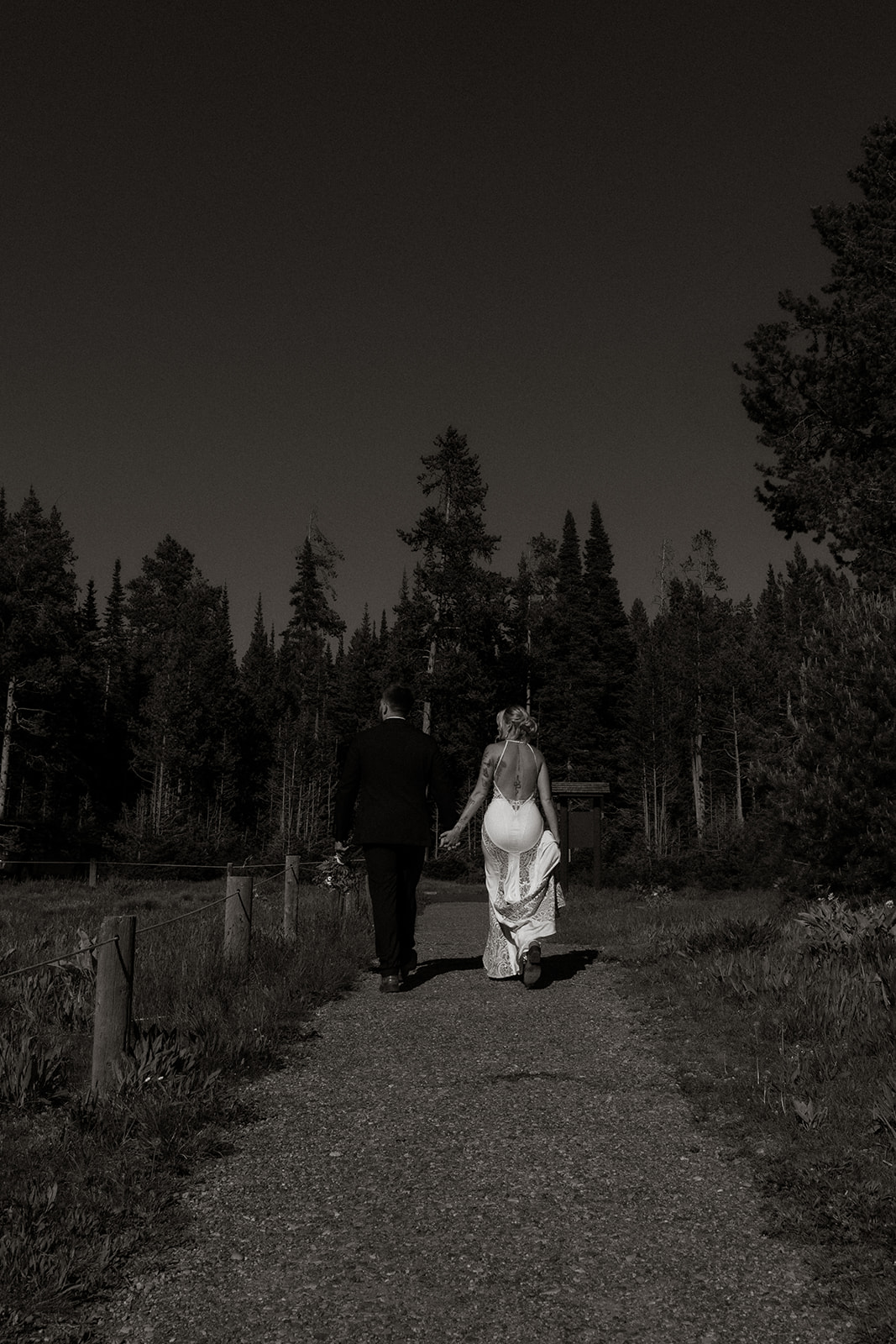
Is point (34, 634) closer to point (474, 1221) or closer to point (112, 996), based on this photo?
point (112, 996)

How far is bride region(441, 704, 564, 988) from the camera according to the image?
7.81m

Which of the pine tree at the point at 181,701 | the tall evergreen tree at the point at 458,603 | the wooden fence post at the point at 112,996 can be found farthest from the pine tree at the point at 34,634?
the wooden fence post at the point at 112,996

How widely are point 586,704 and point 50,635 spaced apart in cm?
3041

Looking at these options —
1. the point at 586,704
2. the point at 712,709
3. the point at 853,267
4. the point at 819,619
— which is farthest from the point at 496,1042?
the point at 712,709

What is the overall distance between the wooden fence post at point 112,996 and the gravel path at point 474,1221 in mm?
774

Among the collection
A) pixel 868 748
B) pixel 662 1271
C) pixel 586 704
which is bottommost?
pixel 662 1271

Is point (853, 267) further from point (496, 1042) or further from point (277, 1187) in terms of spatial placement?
point (277, 1187)

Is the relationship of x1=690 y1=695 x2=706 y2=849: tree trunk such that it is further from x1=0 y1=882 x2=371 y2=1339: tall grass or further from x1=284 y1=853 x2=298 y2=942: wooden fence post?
x1=0 y1=882 x2=371 y2=1339: tall grass

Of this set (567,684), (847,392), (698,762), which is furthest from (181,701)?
(847,392)

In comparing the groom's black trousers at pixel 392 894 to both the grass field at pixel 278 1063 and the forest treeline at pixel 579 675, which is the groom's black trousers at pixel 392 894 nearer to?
the grass field at pixel 278 1063

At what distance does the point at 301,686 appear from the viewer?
5959 cm

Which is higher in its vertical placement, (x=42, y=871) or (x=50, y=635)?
(x=50, y=635)

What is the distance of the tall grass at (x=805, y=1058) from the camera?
3.20m

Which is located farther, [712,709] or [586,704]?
[712,709]
